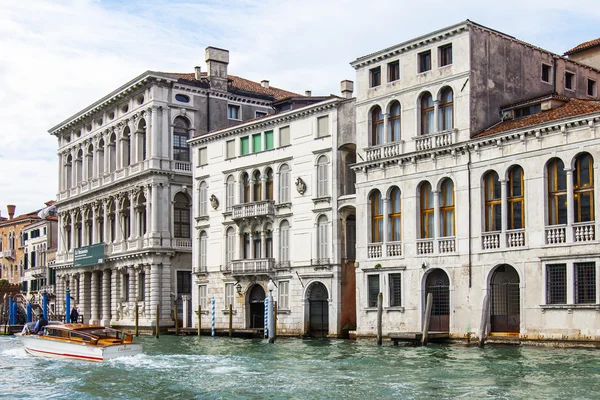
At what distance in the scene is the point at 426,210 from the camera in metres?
33.8

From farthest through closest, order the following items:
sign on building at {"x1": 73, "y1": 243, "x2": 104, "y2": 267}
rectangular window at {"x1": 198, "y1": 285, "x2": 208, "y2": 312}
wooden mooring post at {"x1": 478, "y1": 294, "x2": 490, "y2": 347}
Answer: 1. sign on building at {"x1": 73, "y1": 243, "x2": 104, "y2": 267}
2. rectangular window at {"x1": 198, "y1": 285, "x2": 208, "y2": 312}
3. wooden mooring post at {"x1": 478, "y1": 294, "x2": 490, "y2": 347}

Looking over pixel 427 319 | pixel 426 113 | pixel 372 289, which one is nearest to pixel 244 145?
A: pixel 372 289

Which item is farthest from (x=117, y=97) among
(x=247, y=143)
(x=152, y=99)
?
(x=247, y=143)

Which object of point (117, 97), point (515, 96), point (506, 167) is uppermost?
point (117, 97)

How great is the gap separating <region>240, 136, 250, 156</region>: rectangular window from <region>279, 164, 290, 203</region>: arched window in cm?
269

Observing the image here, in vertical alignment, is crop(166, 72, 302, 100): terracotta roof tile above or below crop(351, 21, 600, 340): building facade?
above

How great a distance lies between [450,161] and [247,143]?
13110 mm

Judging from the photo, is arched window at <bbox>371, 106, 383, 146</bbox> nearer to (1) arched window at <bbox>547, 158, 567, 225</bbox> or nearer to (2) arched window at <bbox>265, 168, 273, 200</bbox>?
(2) arched window at <bbox>265, 168, 273, 200</bbox>

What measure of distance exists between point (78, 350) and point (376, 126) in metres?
14.0

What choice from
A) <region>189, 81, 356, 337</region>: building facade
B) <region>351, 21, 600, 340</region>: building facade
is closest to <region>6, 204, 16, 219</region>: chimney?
<region>189, 81, 356, 337</region>: building facade

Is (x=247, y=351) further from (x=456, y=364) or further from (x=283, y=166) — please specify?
(x=283, y=166)

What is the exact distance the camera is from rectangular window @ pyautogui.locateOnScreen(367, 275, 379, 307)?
117 ft

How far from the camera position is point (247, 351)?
3181 centimetres

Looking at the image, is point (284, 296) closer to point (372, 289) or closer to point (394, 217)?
point (372, 289)
